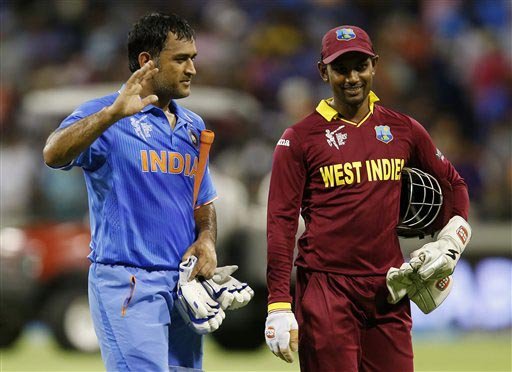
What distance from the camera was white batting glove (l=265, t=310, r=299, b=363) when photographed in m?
5.58

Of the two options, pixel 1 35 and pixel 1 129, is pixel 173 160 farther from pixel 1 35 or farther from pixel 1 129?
pixel 1 35

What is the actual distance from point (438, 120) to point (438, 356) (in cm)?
466

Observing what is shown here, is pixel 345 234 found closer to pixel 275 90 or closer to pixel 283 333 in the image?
pixel 283 333

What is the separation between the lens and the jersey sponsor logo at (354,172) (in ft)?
19.0

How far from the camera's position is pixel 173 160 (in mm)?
5652

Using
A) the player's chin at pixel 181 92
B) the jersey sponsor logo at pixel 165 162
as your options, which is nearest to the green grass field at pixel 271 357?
the jersey sponsor logo at pixel 165 162

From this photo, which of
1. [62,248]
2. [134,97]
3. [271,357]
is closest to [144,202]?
[134,97]

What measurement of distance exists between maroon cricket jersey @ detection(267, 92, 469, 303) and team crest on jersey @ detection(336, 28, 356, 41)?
0.38 m

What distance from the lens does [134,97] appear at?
5.25 metres

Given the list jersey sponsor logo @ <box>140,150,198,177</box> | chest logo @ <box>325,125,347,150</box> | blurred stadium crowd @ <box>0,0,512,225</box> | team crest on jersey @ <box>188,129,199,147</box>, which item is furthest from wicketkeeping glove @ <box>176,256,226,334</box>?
blurred stadium crowd @ <box>0,0,512,225</box>

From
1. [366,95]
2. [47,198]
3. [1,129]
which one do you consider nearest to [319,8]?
[1,129]

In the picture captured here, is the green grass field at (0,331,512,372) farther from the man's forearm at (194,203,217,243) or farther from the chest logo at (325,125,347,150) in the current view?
the chest logo at (325,125,347,150)

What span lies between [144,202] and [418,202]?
1360 mm

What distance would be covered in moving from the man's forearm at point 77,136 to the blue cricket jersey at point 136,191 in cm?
17
